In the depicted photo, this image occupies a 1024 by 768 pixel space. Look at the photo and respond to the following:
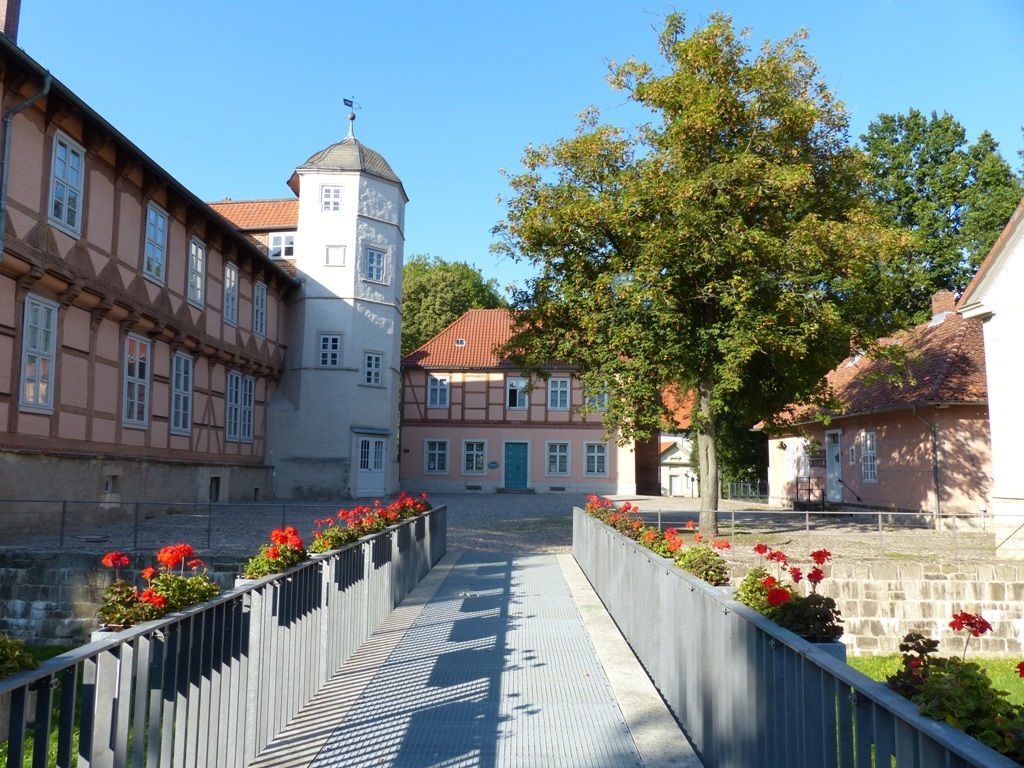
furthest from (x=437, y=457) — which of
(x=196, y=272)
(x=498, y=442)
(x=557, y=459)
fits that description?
(x=196, y=272)

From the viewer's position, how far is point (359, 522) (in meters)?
9.12

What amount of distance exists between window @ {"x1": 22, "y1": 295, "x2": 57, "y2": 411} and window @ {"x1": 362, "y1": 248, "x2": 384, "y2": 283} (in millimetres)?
15491

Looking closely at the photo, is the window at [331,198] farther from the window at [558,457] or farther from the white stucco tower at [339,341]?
the window at [558,457]

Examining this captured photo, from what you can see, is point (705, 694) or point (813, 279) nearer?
point (705, 694)

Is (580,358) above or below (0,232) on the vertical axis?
below

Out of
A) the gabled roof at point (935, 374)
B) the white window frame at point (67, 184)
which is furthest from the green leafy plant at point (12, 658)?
the gabled roof at point (935, 374)

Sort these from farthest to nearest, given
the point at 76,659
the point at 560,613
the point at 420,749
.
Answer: the point at 560,613 → the point at 420,749 → the point at 76,659

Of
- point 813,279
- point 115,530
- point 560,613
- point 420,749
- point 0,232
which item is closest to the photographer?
point 420,749

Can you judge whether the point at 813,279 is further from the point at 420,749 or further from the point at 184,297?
the point at 184,297

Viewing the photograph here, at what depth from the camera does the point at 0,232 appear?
568 inches

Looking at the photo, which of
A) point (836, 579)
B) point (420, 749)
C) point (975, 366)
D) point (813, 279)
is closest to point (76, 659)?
point (420, 749)

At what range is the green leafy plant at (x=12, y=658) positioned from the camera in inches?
106

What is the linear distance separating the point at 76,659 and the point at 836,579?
40.9 feet

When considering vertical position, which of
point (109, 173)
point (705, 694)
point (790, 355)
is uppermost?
point (109, 173)
